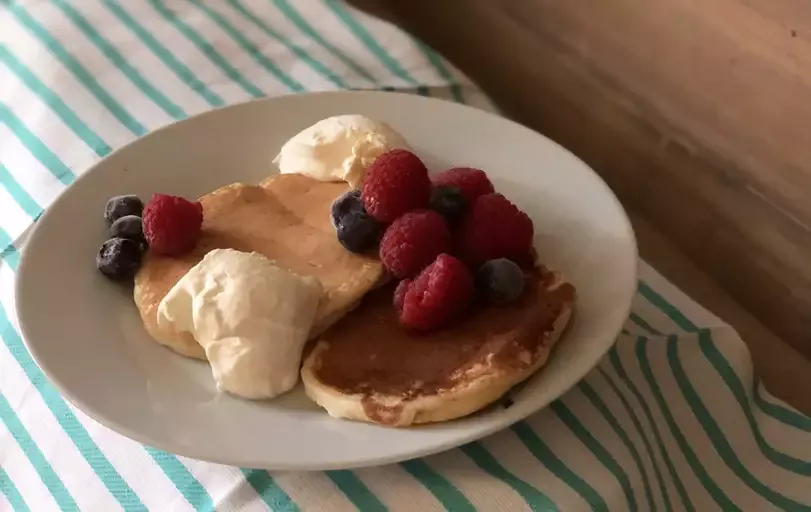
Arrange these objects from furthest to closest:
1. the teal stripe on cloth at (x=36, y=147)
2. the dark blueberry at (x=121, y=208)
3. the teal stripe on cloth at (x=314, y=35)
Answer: the teal stripe on cloth at (x=314, y=35) < the teal stripe on cloth at (x=36, y=147) < the dark blueberry at (x=121, y=208)

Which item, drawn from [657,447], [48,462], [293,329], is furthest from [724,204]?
[48,462]

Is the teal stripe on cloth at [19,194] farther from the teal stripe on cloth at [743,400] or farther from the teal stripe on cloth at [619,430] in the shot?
the teal stripe on cloth at [743,400]

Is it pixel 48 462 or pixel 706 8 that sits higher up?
pixel 706 8

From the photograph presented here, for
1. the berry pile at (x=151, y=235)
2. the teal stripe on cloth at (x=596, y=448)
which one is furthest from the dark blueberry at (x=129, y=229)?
the teal stripe on cloth at (x=596, y=448)

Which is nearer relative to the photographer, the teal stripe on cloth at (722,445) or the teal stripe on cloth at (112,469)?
the teal stripe on cloth at (112,469)

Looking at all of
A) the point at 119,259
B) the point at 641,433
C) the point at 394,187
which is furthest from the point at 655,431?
the point at 119,259

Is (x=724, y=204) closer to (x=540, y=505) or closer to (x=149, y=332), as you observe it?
(x=540, y=505)

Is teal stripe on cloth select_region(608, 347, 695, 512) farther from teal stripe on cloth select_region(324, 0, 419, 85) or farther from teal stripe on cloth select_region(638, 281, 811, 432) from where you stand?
teal stripe on cloth select_region(324, 0, 419, 85)
